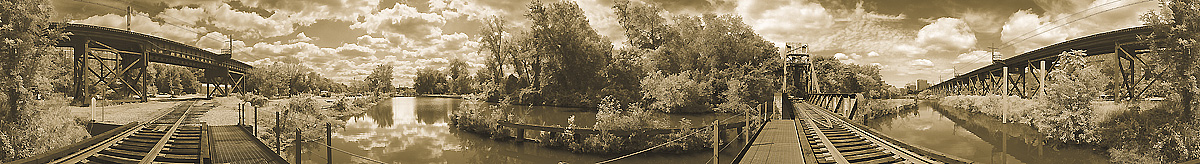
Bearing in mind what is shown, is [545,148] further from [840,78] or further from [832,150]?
[840,78]

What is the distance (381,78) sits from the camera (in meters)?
55.4

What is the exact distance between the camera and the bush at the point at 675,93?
22.3 meters

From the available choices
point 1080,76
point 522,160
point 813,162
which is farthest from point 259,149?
point 1080,76

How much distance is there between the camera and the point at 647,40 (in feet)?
103

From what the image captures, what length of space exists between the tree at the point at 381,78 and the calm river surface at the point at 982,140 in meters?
48.3

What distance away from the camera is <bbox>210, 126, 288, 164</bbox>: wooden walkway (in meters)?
8.55

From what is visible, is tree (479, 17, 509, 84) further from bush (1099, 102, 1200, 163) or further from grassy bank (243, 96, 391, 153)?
bush (1099, 102, 1200, 163)

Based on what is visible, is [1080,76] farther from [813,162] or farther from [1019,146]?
[813,162]

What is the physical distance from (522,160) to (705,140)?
5.44 metres

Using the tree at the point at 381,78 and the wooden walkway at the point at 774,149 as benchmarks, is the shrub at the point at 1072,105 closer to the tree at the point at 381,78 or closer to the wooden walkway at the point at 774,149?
the wooden walkway at the point at 774,149

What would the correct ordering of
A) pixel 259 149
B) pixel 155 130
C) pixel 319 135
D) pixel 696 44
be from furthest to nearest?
pixel 696 44
pixel 319 135
pixel 155 130
pixel 259 149

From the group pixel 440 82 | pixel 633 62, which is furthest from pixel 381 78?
pixel 633 62

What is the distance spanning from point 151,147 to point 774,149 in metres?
12.3

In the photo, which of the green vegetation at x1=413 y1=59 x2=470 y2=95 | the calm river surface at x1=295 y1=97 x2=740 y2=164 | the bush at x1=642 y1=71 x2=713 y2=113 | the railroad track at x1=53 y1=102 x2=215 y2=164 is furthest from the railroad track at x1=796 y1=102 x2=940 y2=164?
the green vegetation at x1=413 y1=59 x2=470 y2=95
